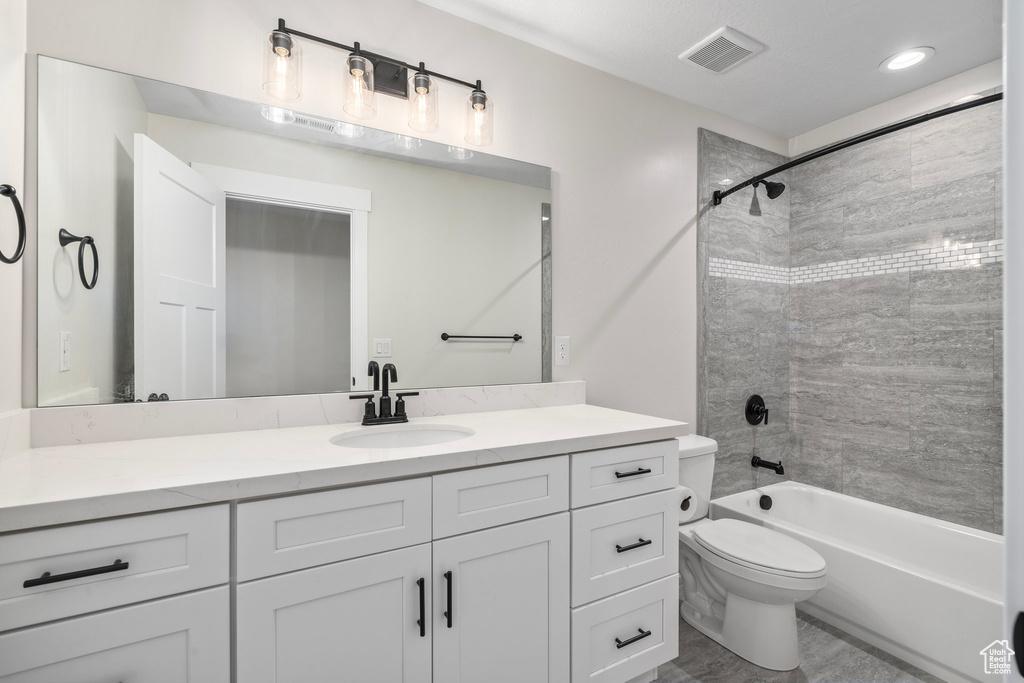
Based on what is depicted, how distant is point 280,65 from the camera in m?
1.48

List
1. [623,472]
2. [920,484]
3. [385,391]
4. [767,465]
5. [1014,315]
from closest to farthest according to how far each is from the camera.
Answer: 1. [1014,315]
2. [623,472]
3. [385,391]
4. [920,484]
5. [767,465]

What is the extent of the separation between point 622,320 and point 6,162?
6.81 feet

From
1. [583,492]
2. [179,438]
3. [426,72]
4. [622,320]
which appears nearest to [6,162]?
[179,438]

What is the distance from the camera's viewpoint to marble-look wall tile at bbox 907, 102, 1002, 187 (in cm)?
214

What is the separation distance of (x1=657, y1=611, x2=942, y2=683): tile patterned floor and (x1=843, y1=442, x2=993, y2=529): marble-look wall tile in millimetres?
789

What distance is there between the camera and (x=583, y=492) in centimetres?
140

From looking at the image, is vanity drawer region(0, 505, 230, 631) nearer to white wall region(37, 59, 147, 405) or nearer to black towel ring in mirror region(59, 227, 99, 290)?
white wall region(37, 59, 147, 405)

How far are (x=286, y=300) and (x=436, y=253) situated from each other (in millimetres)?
548

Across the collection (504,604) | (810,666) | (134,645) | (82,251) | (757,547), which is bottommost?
(810,666)

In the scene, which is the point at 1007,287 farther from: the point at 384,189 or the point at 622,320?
the point at 622,320

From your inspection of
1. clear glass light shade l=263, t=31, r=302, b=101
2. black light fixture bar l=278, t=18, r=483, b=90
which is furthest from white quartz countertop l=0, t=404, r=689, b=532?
black light fixture bar l=278, t=18, r=483, b=90

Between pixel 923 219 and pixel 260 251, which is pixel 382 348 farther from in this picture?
pixel 923 219

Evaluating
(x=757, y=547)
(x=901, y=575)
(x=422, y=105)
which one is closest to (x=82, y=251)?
(x=422, y=105)

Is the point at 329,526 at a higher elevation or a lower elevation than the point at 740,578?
higher
